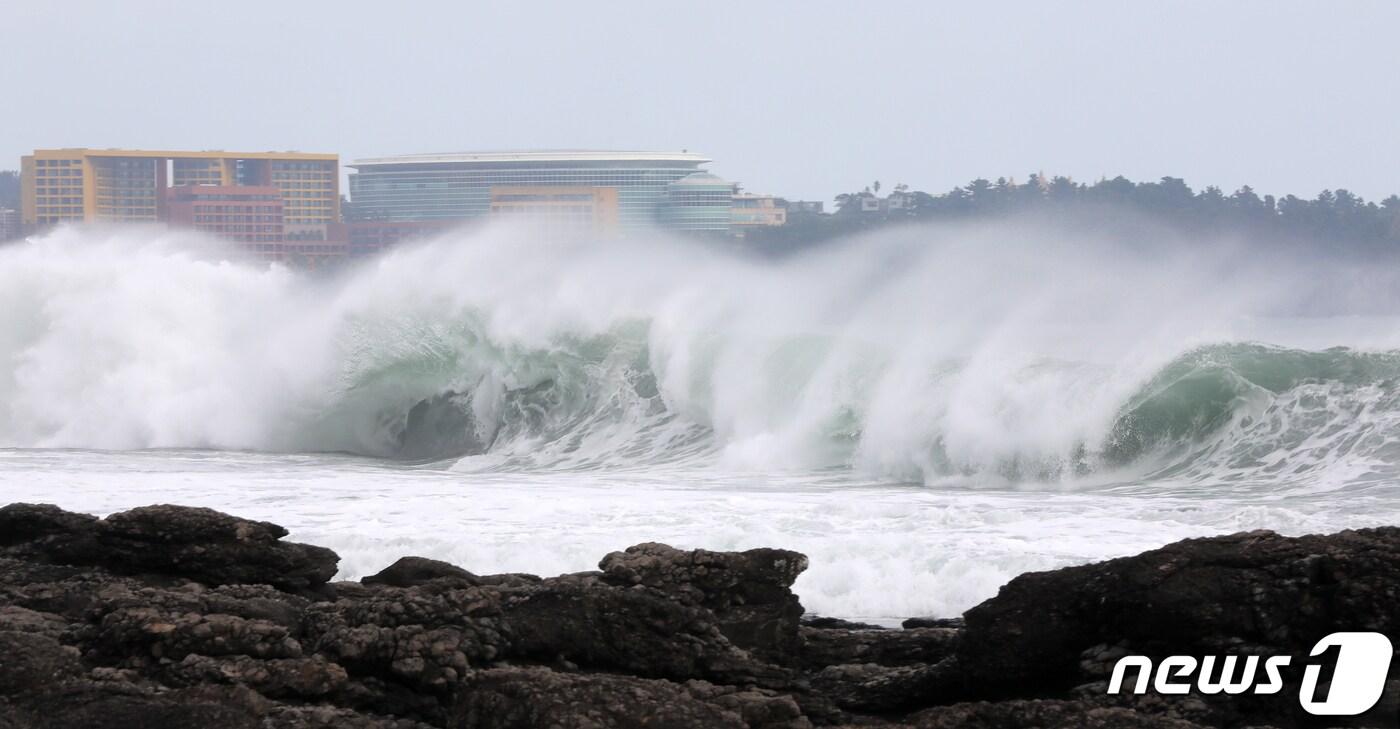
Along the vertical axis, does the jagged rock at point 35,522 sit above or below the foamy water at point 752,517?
above

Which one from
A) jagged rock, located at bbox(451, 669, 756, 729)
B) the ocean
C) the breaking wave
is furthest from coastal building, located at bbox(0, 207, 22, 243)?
jagged rock, located at bbox(451, 669, 756, 729)

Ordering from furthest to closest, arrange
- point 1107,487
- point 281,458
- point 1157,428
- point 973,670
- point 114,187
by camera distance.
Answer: point 114,187 < point 281,458 < point 1157,428 < point 1107,487 < point 973,670

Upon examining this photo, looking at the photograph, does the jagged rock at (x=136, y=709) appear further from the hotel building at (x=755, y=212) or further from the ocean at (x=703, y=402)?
the hotel building at (x=755, y=212)

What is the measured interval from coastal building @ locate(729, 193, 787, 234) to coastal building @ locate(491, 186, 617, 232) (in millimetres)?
10433

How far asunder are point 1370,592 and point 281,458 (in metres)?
21.2

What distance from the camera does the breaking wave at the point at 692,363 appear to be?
821 inches

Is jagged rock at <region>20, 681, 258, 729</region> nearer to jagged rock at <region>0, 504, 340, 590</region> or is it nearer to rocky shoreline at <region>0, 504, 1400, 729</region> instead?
rocky shoreline at <region>0, 504, 1400, 729</region>

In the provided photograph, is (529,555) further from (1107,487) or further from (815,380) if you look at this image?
Result: (815,380)

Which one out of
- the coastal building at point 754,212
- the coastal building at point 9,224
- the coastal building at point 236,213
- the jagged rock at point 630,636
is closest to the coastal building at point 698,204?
the coastal building at point 754,212

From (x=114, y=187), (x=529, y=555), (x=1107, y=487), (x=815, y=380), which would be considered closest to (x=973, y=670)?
(x=529, y=555)

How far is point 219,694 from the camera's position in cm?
612

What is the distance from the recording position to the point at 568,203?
15212 centimetres

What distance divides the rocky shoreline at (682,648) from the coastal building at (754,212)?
135m

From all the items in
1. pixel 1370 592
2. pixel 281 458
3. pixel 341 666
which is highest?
pixel 1370 592
